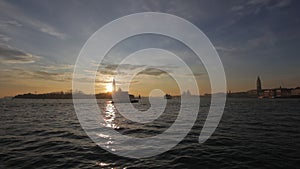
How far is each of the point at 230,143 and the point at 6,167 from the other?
18554mm

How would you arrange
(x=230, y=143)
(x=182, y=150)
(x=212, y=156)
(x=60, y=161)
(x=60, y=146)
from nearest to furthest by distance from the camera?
(x=60, y=161) < (x=212, y=156) < (x=182, y=150) < (x=60, y=146) < (x=230, y=143)

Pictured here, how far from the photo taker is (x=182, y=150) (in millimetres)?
17391

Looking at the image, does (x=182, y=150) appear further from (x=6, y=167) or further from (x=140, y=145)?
(x=6, y=167)

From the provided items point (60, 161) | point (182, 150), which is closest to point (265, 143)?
point (182, 150)

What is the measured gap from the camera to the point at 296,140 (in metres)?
21.2

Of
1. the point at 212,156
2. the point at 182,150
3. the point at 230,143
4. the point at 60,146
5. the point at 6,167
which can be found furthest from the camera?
the point at 230,143

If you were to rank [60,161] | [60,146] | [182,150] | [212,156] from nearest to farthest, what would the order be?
1. [60,161]
2. [212,156]
3. [182,150]
4. [60,146]

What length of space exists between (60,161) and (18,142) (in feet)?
30.8

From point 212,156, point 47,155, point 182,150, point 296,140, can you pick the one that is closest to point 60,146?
point 47,155

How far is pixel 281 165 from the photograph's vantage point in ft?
44.0

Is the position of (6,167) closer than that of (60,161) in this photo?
Yes

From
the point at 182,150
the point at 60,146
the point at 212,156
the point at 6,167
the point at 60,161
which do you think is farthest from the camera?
the point at 60,146

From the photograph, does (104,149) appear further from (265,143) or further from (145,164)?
(265,143)

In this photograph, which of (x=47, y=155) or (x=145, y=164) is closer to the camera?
(x=145, y=164)
